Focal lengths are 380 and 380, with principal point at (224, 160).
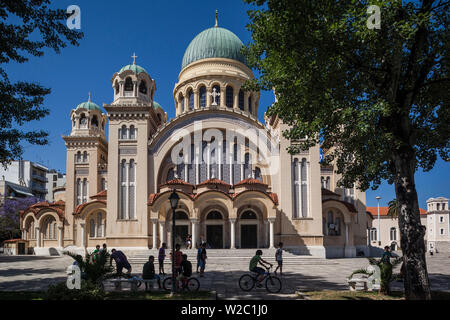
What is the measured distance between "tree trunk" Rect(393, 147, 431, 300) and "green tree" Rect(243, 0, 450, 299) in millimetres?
28

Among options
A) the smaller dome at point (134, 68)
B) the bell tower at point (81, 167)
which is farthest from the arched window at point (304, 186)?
the bell tower at point (81, 167)

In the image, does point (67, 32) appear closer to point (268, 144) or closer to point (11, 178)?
point (268, 144)

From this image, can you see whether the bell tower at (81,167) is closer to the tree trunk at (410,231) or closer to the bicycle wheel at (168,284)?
the bicycle wheel at (168,284)

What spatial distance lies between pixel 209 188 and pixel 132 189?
726 cm

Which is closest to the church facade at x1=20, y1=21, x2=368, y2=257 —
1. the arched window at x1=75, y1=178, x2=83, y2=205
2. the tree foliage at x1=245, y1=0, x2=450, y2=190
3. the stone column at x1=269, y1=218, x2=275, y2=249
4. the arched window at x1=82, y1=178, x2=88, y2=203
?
the stone column at x1=269, y1=218, x2=275, y2=249

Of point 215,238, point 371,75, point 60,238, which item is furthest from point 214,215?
point 371,75

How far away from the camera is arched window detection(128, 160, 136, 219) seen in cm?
3415

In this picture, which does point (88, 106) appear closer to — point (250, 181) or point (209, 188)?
point (209, 188)

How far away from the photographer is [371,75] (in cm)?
1301

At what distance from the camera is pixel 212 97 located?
135 feet

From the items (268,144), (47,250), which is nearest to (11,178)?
(47,250)

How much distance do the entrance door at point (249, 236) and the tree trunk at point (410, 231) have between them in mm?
23422

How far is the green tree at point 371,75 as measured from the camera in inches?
444
